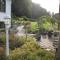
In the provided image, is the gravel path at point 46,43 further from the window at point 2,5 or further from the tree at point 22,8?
the window at point 2,5

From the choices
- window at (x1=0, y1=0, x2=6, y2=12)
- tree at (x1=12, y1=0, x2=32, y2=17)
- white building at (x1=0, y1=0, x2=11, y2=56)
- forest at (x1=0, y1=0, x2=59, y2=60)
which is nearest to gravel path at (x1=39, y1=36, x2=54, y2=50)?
forest at (x1=0, y1=0, x2=59, y2=60)

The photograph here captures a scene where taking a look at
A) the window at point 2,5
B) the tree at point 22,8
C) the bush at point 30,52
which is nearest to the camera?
Answer: the bush at point 30,52

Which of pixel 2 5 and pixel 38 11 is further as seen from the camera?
pixel 2 5

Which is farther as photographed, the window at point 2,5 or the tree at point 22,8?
the window at point 2,5

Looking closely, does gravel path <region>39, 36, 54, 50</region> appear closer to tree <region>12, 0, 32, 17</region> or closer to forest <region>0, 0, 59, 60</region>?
forest <region>0, 0, 59, 60</region>

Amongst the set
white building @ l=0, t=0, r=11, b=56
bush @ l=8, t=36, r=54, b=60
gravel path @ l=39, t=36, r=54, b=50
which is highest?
white building @ l=0, t=0, r=11, b=56

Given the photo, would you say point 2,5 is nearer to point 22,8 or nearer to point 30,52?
point 22,8

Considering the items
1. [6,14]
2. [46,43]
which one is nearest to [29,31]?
[46,43]

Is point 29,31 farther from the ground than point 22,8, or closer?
closer

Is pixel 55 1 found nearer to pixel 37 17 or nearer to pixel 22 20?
pixel 37 17

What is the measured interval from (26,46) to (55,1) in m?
0.91

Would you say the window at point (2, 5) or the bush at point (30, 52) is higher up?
the window at point (2, 5)

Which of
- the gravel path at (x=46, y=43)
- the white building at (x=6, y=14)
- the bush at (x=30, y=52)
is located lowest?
the bush at (x=30, y=52)

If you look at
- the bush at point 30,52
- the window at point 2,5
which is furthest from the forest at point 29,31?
the window at point 2,5
